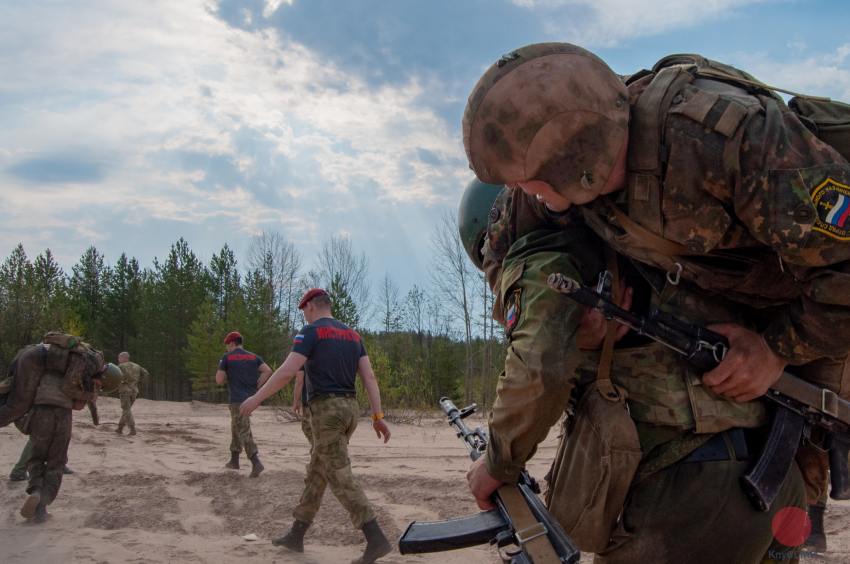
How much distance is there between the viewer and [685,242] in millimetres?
2037

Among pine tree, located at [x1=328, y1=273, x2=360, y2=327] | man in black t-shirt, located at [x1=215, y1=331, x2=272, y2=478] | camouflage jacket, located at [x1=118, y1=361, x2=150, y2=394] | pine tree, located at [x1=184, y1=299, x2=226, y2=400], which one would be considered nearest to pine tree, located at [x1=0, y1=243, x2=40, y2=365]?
pine tree, located at [x1=184, y1=299, x2=226, y2=400]

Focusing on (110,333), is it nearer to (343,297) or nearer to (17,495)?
(343,297)

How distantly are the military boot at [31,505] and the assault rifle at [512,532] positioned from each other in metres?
6.60

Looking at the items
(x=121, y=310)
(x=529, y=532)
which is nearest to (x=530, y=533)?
(x=529, y=532)

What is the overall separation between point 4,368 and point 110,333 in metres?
10.5

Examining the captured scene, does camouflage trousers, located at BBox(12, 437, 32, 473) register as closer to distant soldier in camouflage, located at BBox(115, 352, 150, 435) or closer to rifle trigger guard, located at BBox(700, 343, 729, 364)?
distant soldier in camouflage, located at BBox(115, 352, 150, 435)

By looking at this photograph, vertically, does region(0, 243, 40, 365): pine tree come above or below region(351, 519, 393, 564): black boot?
above

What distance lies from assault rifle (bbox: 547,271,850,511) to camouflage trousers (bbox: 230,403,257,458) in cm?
919

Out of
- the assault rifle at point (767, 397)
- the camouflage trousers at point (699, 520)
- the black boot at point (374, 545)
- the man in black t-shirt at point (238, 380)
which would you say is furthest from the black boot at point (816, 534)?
the man in black t-shirt at point (238, 380)

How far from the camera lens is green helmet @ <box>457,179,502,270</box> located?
3344 mm

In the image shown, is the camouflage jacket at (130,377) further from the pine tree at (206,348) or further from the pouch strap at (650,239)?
the pine tree at (206,348)

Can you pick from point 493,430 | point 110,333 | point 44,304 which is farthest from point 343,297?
point 493,430

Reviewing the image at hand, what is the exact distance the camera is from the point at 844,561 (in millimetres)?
5289

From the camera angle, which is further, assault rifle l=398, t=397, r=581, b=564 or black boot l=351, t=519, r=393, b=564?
black boot l=351, t=519, r=393, b=564
